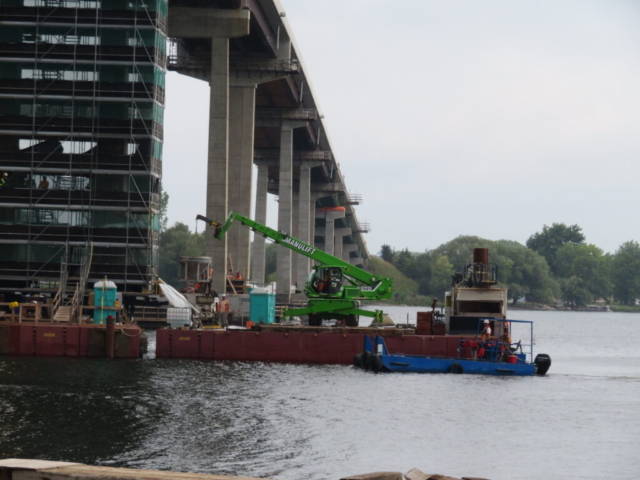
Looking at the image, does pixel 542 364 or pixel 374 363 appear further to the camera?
pixel 542 364

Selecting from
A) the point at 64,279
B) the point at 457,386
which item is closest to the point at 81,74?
the point at 64,279

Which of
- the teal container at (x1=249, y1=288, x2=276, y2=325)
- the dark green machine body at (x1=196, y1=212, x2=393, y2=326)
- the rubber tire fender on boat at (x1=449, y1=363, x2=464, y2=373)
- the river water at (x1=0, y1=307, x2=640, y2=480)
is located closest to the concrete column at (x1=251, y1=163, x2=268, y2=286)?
the teal container at (x1=249, y1=288, x2=276, y2=325)

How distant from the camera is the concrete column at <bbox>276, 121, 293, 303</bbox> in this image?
130 meters

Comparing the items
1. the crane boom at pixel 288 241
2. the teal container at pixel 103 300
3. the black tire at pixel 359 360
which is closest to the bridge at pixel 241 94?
the crane boom at pixel 288 241

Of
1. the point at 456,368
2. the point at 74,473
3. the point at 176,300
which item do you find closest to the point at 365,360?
the point at 456,368

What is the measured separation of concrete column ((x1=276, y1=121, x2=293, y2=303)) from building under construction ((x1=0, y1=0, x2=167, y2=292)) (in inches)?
1766

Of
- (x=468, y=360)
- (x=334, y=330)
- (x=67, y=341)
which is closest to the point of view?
(x=468, y=360)

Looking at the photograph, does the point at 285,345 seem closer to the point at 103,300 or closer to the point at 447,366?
the point at 447,366

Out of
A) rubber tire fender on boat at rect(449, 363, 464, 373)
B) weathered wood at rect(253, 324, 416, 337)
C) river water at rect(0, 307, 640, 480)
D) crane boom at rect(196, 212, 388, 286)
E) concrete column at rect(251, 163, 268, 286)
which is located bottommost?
river water at rect(0, 307, 640, 480)

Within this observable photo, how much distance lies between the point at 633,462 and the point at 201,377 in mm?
27161

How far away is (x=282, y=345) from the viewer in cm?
6438

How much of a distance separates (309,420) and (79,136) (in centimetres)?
4971

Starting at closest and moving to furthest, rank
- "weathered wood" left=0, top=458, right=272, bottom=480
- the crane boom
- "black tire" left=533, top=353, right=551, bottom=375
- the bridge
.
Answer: "weathered wood" left=0, top=458, right=272, bottom=480, "black tire" left=533, top=353, right=551, bottom=375, the crane boom, the bridge

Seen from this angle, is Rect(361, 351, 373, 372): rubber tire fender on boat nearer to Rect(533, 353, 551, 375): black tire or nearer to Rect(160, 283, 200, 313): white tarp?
Rect(533, 353, 551, 375): black tire
